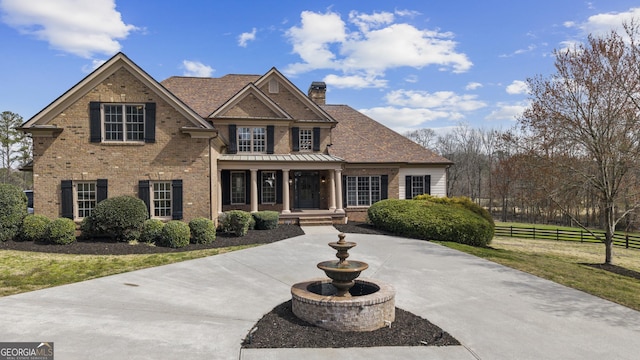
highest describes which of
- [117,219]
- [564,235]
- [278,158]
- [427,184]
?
[278,158]

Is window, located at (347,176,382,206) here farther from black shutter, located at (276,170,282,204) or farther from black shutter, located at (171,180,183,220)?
black shutter, located at (171,180,183,220)

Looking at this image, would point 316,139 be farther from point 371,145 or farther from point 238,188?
point 238,188

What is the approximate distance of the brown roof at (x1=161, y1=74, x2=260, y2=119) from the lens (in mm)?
22409

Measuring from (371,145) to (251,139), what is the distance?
27.2ft

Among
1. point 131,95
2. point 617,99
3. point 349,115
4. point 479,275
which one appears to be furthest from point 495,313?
point 349,115

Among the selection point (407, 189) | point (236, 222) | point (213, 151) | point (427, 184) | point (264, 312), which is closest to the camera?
point (264, 312)

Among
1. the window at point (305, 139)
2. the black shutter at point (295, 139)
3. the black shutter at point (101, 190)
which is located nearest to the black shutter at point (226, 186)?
the black shutter at point (295, 139)

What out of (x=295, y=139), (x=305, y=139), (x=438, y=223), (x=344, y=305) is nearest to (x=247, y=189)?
(x=295, y=139)

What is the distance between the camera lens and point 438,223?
16.8 meters

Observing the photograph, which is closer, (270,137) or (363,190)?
(270,137)

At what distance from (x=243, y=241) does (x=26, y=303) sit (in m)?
8.62

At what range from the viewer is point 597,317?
23.8 ft

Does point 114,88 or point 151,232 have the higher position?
point 114,88

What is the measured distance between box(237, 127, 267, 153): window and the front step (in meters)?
4.95
